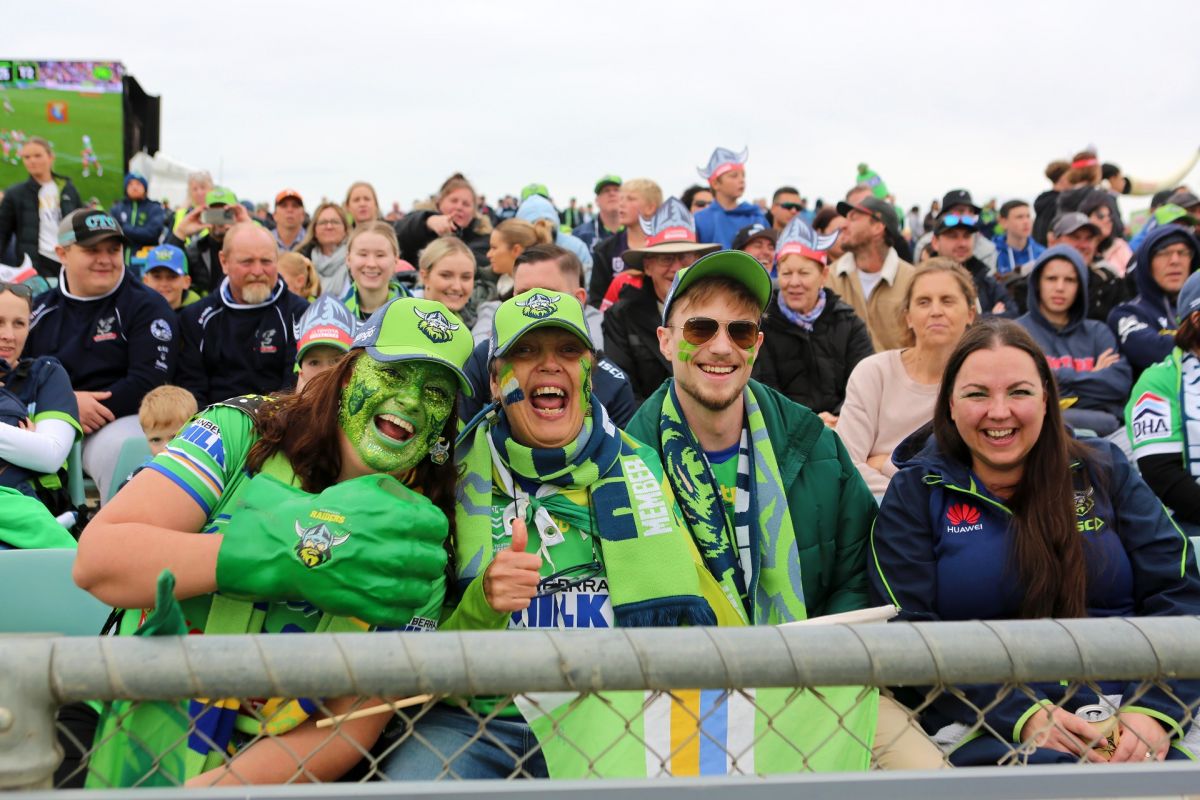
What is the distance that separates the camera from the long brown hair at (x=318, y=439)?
2.46 metres

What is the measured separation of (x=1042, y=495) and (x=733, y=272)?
108 cm

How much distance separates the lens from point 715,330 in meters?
3.13

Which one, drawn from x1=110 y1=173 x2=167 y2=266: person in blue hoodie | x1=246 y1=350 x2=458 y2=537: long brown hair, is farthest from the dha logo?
x1=110 y1=173 x2=167 y2=266: person in blue hoodie

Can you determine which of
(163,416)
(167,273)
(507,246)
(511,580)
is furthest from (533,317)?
(167,273)

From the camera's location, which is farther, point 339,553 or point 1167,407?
point 1167,407

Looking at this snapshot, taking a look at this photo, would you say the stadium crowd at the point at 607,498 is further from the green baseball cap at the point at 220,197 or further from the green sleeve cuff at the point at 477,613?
the green baseball cap at the point at 220,197

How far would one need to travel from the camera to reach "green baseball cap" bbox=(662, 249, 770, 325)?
3.11 metres

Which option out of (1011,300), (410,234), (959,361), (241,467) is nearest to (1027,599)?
(959,361)

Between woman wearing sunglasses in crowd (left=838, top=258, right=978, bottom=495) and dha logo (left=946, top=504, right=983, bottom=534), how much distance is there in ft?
5.20

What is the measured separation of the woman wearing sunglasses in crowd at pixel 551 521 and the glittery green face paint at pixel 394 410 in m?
0.24

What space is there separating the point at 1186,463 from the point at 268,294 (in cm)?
492

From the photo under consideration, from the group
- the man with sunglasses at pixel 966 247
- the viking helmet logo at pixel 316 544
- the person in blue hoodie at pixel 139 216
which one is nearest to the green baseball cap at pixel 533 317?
the viking helmet logo at pixel 316 544

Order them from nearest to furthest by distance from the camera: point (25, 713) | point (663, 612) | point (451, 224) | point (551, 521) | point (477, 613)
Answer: point (25, 713)
point (477, 613)
point (663, 612)
point (551, 521)
point (451, 224)

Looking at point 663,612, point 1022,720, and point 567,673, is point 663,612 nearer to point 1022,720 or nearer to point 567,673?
point 1022,720
